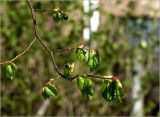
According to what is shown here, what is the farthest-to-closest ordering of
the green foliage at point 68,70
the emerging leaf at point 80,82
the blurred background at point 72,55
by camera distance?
the blurred background at point 72,55 → the green foliage at point 68,70 → the emerging leaf at point 80,82

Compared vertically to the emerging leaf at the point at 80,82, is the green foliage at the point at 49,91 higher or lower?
lower

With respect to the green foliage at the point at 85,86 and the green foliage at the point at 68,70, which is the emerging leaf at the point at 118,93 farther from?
the green foliage at the point at 68,70

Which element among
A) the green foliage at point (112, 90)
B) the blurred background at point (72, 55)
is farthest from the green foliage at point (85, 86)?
the blurred background at point (72, 55)

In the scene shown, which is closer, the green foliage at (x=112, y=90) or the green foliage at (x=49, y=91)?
the green foliage at (x=112, y=90)

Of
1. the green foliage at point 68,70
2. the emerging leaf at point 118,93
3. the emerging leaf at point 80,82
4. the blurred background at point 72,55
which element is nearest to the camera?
the emerging leaf at point 118,93

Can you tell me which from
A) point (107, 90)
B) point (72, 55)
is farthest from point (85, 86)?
point (72, 55)

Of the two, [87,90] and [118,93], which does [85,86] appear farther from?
[118,93]

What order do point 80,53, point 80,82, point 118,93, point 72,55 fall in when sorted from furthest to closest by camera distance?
point 72,55 → point 80,53 → point 80,82 → point 118,93

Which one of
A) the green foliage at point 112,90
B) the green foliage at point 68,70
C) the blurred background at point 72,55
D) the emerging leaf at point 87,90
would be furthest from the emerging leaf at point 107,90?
the blurred background at point 72,55
